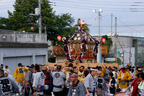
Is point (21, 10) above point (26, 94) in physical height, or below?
above

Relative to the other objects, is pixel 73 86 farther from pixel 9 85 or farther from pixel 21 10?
pixel 21 10

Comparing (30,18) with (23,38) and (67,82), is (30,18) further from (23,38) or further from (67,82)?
(67,82)

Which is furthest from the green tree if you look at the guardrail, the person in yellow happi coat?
the person in yellow happi coat

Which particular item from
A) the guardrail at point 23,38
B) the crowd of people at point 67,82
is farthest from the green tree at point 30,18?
the crowd of people at point 67,82

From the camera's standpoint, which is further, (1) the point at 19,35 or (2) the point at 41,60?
(2) the point at 41,60

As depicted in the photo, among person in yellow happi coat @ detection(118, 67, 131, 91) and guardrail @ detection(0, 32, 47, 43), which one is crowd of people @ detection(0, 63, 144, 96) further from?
guardrail @ detection(0, 32, 47, 43)

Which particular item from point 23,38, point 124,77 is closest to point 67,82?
point 124,77

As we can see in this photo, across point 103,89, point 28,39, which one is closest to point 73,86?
point 103,89

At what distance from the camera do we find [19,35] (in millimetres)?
27672

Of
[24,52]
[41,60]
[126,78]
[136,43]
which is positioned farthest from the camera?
[136,43]

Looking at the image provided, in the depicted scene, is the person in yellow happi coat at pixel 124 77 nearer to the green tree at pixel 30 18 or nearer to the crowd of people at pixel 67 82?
the crowd of people at pixel 67 82

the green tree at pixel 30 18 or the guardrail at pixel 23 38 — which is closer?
the guardrail at pixel 23 38

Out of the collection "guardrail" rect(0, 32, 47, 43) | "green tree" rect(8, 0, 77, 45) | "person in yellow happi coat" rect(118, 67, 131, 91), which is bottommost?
"person in yellow happi coat" rect(118, 67, 131, 91)

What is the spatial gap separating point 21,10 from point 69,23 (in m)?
8.56
